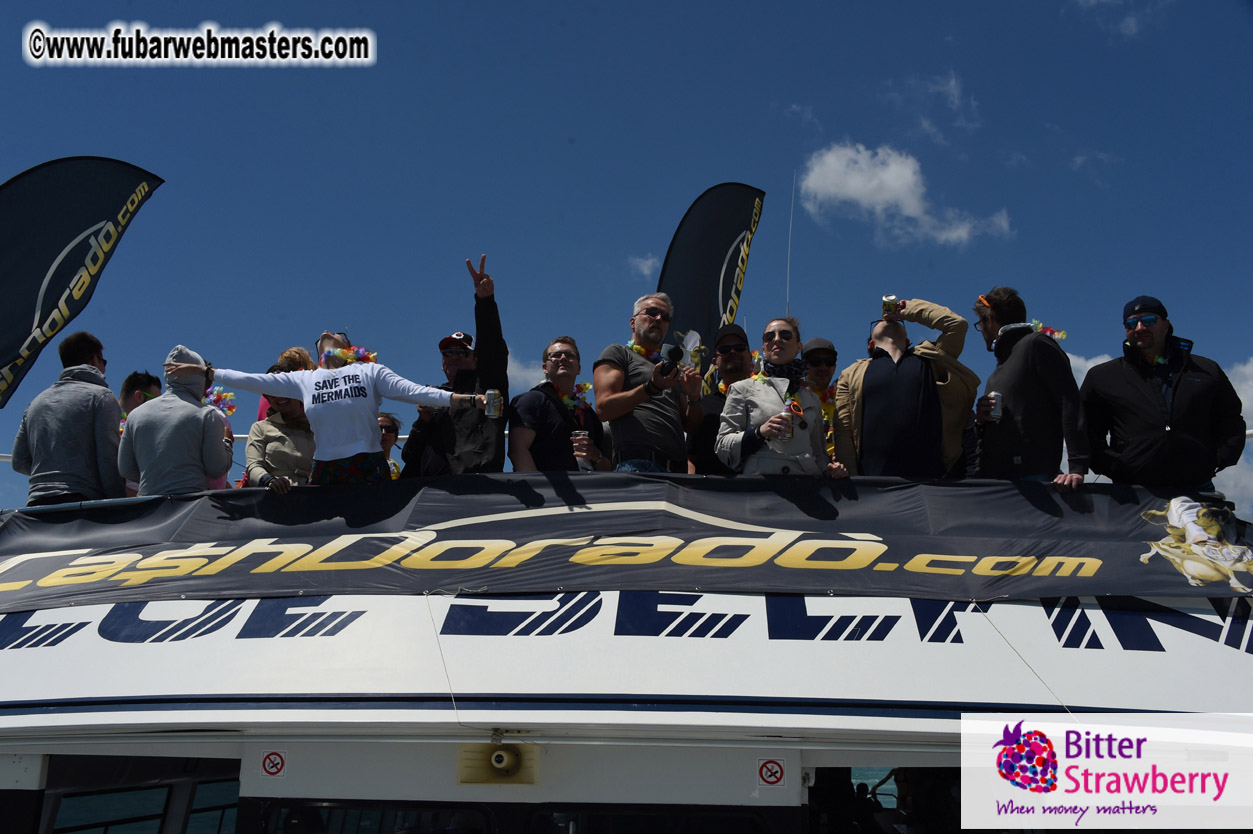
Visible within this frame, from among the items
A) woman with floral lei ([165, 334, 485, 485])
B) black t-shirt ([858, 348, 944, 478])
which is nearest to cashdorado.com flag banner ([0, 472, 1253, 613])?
woman with floral lei ([165, 334, 485, 485])

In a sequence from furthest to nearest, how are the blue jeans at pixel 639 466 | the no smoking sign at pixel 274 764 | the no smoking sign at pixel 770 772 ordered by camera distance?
the blue jeans at pixel 639 466 < the no smoking sign at pixel 274 764 < the no smoking sign at pixel 770 772

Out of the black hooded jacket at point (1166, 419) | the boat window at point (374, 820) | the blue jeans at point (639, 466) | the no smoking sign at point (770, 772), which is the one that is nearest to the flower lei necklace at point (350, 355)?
the blue jeans at point (639, 466)

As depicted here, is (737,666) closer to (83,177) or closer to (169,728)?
(169,728)

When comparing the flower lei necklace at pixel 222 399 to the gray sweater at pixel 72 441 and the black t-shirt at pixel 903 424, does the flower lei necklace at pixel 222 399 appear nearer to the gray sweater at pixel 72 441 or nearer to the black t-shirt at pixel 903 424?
the gray sweater at pixel 72 441

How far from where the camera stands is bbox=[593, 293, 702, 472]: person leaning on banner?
15.5 feet

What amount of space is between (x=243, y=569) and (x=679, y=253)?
686cm

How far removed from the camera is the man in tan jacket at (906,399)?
15.1ft

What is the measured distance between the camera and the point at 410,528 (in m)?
4.35

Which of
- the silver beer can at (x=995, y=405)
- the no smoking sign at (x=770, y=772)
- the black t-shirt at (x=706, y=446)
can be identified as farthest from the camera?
the black t-shirt at (x=706, y=446)

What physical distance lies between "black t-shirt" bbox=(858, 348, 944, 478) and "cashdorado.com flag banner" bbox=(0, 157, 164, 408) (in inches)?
260

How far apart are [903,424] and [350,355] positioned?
358 cm

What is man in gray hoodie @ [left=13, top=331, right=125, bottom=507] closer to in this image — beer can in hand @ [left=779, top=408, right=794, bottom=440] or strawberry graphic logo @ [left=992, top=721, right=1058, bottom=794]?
beer can in hand @ [left=779, top=408, right=794, bottom=440]

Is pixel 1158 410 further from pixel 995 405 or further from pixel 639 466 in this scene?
pixel 639 466

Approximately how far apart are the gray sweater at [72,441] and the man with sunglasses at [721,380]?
3974mm
